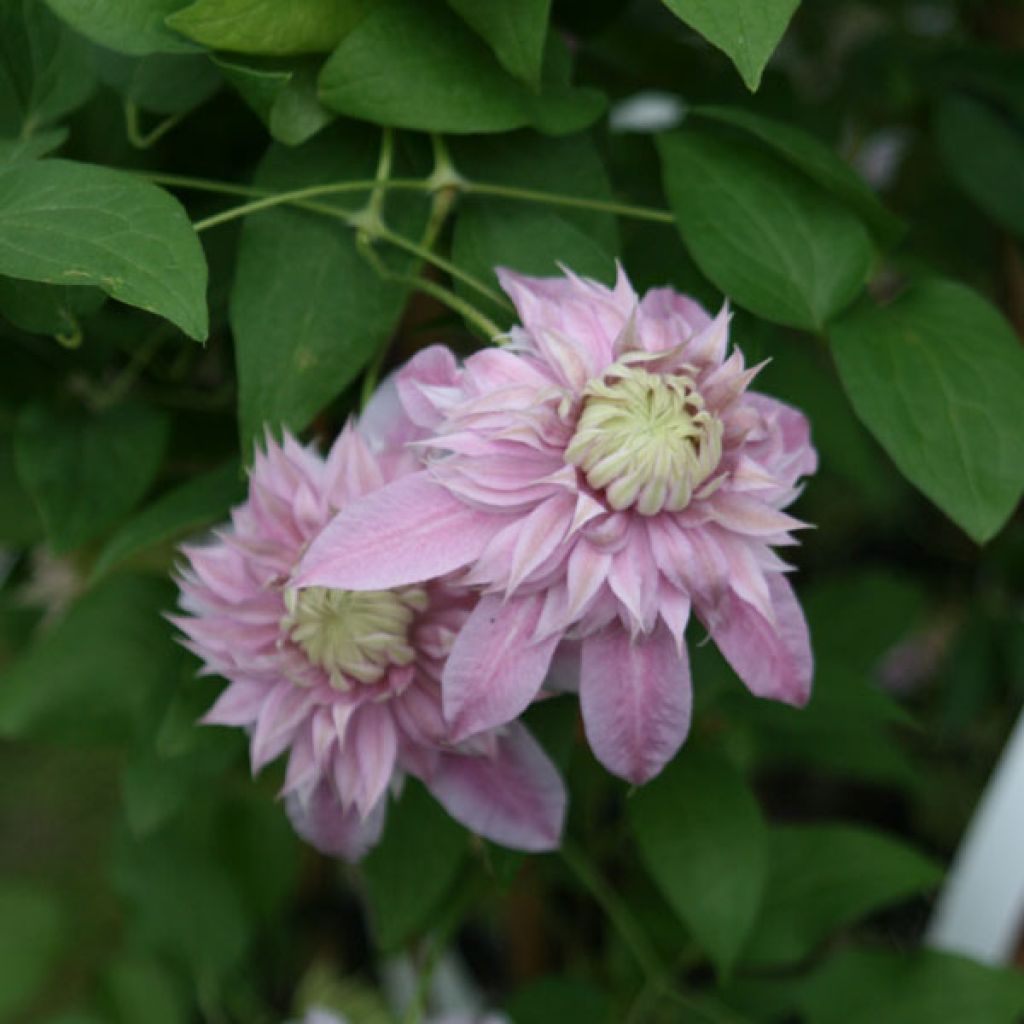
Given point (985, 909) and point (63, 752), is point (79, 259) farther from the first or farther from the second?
point (63, 752)

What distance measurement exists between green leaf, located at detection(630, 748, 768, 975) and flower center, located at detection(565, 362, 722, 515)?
20cm

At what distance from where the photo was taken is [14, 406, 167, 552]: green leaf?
44 centimetres

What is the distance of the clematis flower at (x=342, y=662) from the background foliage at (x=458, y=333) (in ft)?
0.08

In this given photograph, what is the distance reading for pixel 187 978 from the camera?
770 mm

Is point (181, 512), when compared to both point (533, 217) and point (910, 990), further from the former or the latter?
point (910, 990)

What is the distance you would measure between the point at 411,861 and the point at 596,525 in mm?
182

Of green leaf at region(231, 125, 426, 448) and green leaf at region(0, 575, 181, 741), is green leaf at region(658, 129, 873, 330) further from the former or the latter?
green leaf at region(0, 575, 181, 741)

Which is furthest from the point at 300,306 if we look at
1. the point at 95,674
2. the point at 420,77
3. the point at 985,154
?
the point at 985,154

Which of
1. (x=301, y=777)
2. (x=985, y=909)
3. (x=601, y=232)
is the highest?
(x=601, y=232)

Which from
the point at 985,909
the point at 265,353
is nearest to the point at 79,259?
the point at 265,353

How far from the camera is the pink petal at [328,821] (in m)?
0.40

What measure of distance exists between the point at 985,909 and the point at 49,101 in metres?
0.51

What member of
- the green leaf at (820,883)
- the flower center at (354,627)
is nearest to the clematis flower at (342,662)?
the flower center at (354,627)

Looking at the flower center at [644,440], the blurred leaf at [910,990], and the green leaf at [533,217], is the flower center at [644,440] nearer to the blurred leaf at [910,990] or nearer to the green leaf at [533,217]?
the green leaf at [533,217]
